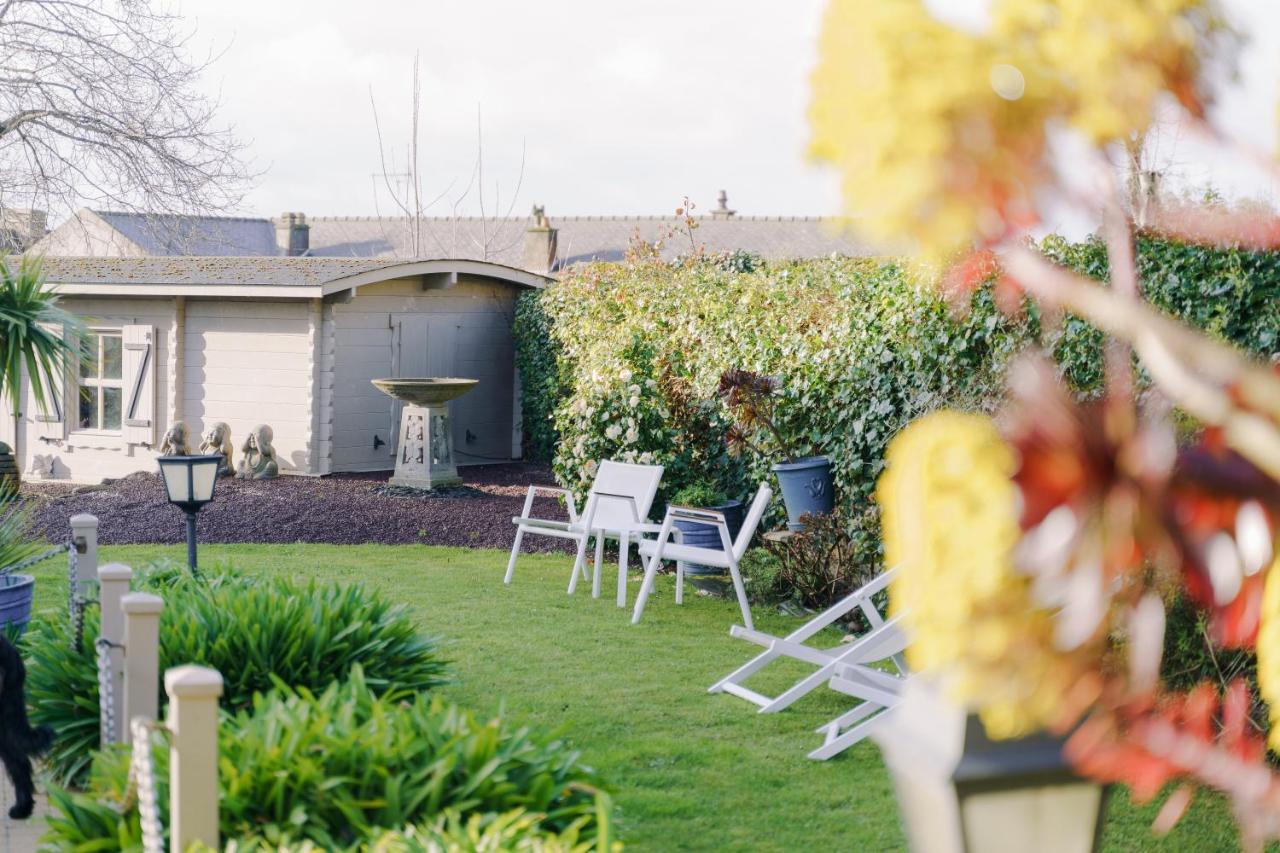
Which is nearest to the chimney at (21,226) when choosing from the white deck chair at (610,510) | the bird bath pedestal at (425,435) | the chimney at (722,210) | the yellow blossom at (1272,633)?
the bird bath pedestal at (425,435)

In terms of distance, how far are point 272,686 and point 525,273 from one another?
12822 millimetres

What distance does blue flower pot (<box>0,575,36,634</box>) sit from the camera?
20.1 ft

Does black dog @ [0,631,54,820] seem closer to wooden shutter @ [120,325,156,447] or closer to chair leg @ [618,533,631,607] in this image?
chair leg @ [618,533,631,607]

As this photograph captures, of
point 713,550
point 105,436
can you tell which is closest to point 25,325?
point 713,550

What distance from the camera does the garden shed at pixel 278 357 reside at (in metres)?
15.6

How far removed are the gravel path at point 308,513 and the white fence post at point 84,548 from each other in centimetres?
563

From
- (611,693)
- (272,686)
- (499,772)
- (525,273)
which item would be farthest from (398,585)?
(525,273)

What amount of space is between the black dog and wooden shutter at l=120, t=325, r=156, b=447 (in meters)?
12.4

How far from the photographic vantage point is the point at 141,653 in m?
4.04

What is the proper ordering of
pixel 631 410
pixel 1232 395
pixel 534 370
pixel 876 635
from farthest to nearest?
pixel 534 370 < pixel 631 410 < pixel 876 635 < pixel 1232 395

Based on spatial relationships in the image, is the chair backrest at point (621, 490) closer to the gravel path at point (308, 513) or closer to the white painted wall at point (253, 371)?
the gravel path at point (308, 513)

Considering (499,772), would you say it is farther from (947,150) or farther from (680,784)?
(947,150)

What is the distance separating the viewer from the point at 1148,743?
1131 mm

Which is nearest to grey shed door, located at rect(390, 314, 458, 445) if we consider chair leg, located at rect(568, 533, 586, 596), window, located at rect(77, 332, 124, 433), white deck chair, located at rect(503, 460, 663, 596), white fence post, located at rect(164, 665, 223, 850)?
window, located at rect(77, 332, 124, 433)
